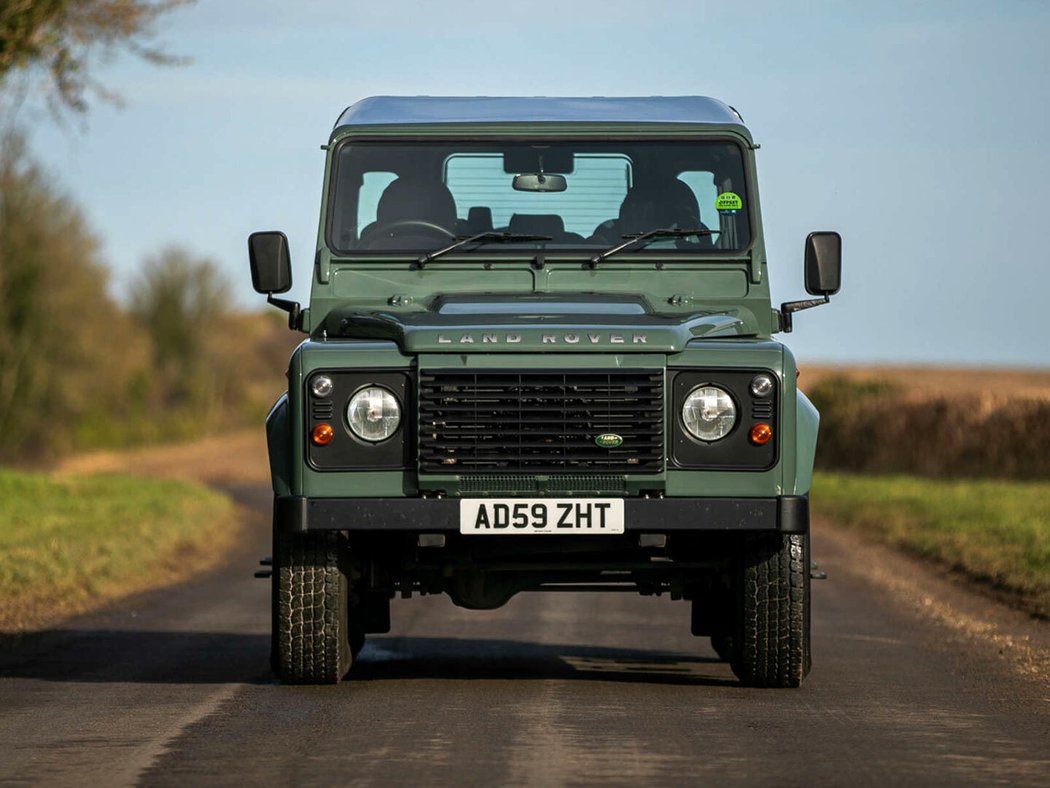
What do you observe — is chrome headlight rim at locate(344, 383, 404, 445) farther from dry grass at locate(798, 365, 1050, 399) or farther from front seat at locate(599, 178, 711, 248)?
dry grass at locate(798, 365, 1050, 399)

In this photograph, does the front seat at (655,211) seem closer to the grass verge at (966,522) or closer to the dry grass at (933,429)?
the grass verge at (966,522)

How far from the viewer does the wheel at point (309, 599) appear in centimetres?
838

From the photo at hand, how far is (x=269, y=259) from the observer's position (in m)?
9.31

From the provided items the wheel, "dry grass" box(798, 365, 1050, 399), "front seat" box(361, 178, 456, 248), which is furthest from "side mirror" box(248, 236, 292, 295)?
"dry grass" box(798, 365, 1050, 399)

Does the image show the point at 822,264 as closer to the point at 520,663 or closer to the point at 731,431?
the point at 731,431

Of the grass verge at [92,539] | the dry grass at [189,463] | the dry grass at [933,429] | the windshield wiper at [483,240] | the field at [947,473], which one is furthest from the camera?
the dry grass at [189,463]

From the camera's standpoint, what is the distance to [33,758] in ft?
22.0

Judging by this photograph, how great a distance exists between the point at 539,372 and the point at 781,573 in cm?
144

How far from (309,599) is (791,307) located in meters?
2.83

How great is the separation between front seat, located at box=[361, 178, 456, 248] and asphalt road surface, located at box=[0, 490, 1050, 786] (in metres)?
2.20

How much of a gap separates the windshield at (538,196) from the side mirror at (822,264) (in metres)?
0.37

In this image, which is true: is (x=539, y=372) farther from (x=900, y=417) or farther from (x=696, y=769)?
(x=900, y=417)

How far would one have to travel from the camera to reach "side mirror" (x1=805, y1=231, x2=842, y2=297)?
9266 mm

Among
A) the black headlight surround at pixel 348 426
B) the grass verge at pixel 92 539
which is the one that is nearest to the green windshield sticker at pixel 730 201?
the black headlight surround at pixel 348 426
